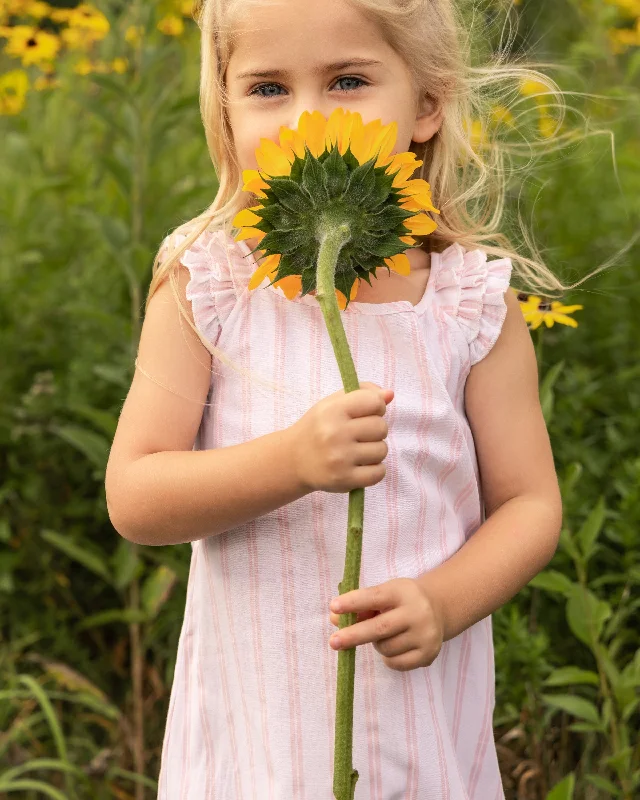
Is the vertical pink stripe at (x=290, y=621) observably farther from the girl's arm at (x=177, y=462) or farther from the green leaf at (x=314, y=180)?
the green leaf at (x=314, y=180)

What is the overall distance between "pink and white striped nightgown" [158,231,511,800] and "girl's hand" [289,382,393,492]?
218 mm

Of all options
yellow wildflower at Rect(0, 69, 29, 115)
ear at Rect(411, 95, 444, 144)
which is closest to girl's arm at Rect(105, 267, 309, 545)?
ear at Rect(411, 95, 444, 144)

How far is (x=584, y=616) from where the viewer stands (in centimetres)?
152

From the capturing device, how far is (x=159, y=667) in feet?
6.53

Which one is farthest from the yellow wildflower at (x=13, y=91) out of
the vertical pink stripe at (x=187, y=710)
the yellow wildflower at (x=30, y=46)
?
the vertical pink stripe at (x=187, y=710)

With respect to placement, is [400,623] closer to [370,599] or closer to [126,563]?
[370,599]

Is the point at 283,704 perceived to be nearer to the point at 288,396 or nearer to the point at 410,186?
the point at 288,396

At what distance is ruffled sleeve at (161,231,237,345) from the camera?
→ 1186 millimetres

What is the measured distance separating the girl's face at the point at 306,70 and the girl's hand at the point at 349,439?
323 mm

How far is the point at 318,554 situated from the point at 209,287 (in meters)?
0.30

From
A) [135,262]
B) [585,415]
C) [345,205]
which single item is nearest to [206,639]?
[345,205]

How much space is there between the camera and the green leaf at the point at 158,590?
1798mm

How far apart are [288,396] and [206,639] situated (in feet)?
0.92

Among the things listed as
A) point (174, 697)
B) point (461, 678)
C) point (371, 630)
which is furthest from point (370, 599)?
point (174, 697)
